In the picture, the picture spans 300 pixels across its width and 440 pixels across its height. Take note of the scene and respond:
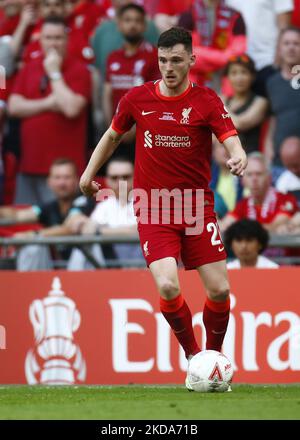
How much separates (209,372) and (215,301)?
24.8 inches

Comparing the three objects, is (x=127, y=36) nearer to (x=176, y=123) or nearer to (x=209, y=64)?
(x=209, y=64)

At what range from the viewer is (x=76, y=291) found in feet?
38.9

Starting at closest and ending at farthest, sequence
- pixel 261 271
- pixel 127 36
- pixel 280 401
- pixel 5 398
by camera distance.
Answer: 1. pixel 280 401
2. pixel 5 398
3. pixel 261 271
4. pixel 127 36

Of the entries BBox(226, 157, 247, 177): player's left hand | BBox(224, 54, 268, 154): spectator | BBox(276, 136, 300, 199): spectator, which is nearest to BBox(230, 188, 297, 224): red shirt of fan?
BBox(276, 136, 300, 199): spectator

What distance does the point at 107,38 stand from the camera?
1490 cm

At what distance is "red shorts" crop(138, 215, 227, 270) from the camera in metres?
9.02

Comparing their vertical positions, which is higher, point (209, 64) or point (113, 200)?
point (209, 64)

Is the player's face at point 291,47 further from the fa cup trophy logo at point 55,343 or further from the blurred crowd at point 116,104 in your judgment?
the fa cup trophy logo at point 55,343

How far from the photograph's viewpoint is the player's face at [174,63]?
8.87 meters

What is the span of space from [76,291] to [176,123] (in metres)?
3.28

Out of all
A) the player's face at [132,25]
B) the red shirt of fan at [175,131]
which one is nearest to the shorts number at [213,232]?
the red shirt of fan at [175,131]

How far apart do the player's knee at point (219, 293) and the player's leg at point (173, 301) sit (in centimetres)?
22

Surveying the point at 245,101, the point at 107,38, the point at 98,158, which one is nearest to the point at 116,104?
the point at 107,38
